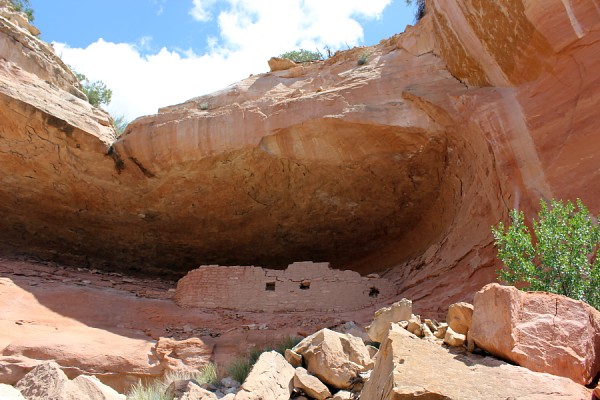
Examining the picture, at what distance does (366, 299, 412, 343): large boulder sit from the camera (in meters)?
5.73

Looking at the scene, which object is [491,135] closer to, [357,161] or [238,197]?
[357,161]

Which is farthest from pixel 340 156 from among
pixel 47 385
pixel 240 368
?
pixel 47 385

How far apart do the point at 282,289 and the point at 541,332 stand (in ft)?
21.6

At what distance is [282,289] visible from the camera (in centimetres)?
1007

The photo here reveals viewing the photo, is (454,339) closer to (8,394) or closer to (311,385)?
(311,385)

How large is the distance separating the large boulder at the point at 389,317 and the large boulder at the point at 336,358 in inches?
14.2

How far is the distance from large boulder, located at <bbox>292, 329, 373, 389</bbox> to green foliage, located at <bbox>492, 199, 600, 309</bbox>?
1.78 meters

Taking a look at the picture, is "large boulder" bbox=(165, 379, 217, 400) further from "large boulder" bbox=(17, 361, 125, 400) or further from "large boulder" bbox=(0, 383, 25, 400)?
"large boulder" bbox=(0, 383, 25, 400)

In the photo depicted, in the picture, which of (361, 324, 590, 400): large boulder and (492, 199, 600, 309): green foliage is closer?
(361, 324, 590, 400): large boulder

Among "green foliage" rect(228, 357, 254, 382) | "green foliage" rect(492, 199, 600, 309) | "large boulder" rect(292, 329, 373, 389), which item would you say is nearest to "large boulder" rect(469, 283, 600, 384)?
"large boulder" rect(292, 329, 373, 389)

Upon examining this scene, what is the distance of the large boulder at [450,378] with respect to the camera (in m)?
3.21

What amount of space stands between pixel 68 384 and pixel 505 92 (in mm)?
6913

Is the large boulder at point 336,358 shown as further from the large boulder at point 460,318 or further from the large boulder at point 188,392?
the large boulder at point 460,318

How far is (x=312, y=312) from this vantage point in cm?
960
